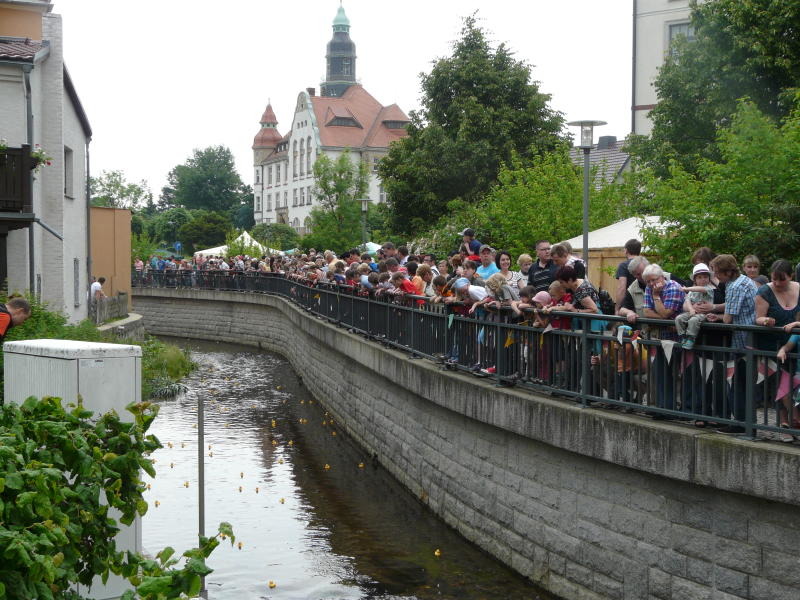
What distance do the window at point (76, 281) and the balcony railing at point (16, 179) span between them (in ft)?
21.1

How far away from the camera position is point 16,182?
66.7ft

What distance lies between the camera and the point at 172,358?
29.9 meters

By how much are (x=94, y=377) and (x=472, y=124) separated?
3585cm

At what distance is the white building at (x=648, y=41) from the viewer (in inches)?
1698

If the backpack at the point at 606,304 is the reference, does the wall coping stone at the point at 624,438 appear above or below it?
below

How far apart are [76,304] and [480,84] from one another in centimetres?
2014

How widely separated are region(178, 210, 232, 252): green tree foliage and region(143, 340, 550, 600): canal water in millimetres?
83184

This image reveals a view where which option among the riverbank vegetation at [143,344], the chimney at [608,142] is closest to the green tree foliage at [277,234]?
the chimney at [608,142]

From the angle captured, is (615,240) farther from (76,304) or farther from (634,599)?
(76,304)

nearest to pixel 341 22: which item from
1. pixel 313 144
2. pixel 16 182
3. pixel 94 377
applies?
pixel 313 144

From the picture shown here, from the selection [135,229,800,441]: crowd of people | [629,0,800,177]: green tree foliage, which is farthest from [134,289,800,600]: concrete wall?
[629,0,800,177]: green tree foliage

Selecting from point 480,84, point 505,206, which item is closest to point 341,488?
point 505,206

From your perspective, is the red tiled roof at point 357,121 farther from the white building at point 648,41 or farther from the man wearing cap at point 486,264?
the man wearing cap at point 486,264

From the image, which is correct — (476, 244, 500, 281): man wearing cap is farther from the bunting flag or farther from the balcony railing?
the balcony railing
